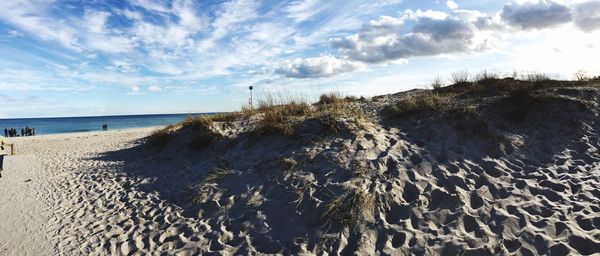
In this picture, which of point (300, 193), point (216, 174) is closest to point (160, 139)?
point (216, 174)

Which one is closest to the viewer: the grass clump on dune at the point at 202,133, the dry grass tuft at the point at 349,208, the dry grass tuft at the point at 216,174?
the dry grass tuft at the point at 349,208

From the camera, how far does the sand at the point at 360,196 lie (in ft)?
18.4

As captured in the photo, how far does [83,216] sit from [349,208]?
5646mm

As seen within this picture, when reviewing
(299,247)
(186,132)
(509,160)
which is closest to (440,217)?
(299,247)

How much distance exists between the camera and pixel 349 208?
6.29m

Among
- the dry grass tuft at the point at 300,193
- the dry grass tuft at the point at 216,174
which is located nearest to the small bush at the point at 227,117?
the dry grass tuft at the point at 216,174

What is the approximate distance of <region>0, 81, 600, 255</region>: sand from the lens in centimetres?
561

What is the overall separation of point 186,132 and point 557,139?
11.3m

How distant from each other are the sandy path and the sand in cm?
4

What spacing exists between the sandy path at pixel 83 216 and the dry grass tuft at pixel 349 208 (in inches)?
102

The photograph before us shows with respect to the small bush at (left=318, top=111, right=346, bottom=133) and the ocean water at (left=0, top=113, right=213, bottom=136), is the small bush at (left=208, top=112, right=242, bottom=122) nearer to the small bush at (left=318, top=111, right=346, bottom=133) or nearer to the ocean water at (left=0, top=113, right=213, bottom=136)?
the small bush at (left=318, top=111, right=346, bottom=133)

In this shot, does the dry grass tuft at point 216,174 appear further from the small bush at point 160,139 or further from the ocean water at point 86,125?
the ocean water at point 86,125

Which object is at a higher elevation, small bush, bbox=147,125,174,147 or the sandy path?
small bush, bbox=147,125,174,147

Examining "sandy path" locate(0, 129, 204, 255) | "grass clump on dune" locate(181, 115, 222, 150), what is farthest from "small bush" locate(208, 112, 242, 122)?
"sandy path" locate(0, 129, 204, 255)
